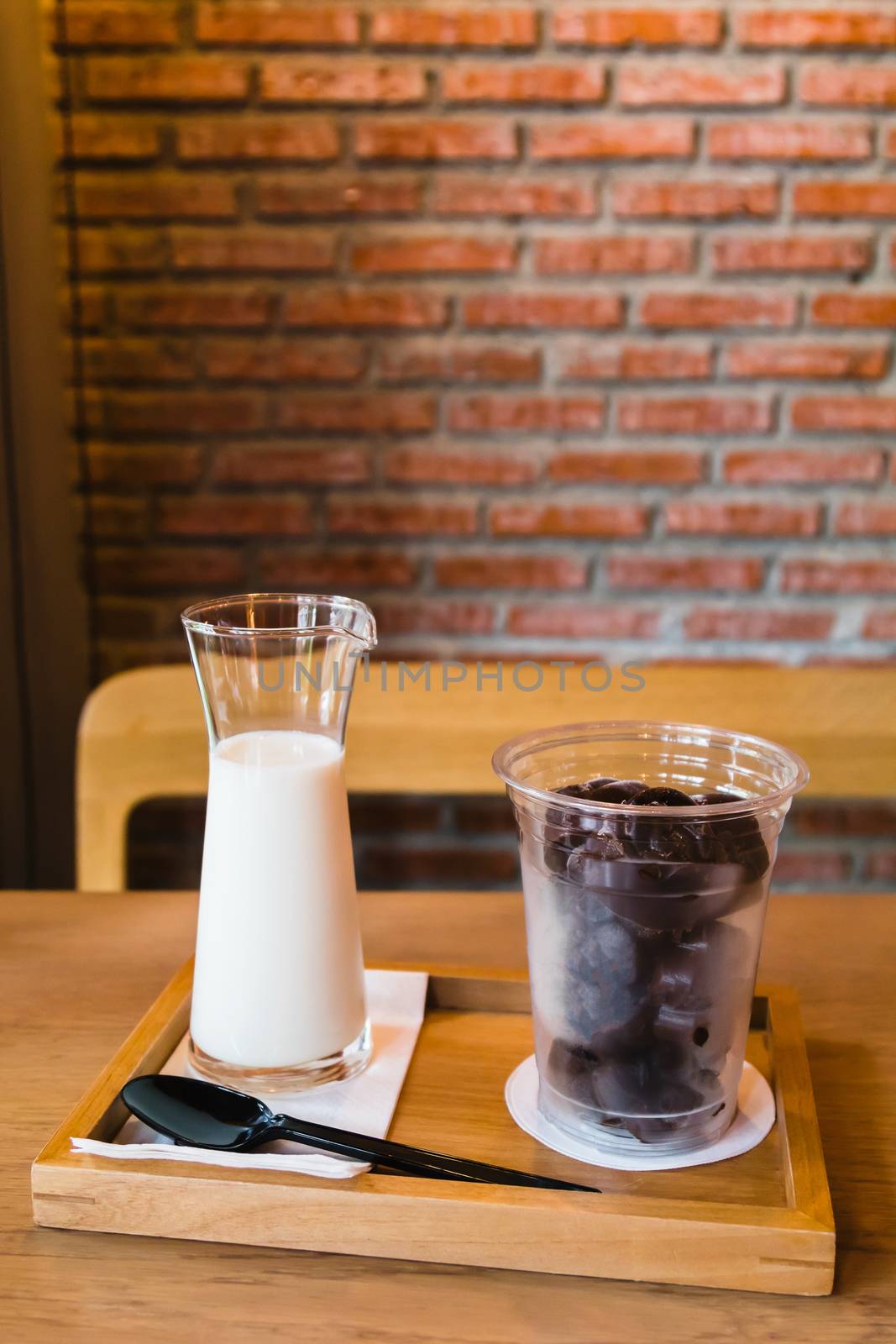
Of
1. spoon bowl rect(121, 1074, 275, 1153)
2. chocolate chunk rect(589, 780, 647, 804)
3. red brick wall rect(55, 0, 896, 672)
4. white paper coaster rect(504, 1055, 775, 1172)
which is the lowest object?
white paper coaster rect(504, 1055, 775, 1172)

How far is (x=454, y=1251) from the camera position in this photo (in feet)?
1.69

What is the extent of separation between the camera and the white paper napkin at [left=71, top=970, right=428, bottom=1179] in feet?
1.78

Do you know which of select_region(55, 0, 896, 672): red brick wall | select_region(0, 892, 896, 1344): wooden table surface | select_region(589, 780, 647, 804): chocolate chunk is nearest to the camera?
select_region(0, 892, 896, 1344): wooden table surface

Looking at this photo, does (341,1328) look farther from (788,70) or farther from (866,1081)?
(788,70)

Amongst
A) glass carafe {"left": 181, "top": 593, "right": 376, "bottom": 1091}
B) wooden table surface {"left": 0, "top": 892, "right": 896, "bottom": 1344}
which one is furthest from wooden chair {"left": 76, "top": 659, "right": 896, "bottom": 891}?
glass carafe {"left": 181, "top": 593, "right": 376, "bottom": 1091}

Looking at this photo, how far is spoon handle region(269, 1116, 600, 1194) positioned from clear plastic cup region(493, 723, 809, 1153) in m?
0.05

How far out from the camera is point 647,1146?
0.58 metres

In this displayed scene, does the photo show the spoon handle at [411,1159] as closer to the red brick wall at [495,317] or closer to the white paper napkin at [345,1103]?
the white paper napkin at [345,1103]

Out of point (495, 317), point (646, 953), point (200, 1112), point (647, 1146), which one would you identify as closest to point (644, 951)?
point (646, 953)

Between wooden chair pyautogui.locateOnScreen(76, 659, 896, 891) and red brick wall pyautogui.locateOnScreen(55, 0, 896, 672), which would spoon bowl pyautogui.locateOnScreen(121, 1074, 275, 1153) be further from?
red brick wall pyautogui.locateOnScreen(55, 0, 896, 672)

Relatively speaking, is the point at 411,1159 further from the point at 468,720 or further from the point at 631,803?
the point at 468,720

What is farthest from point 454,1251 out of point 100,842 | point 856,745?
point 856,745

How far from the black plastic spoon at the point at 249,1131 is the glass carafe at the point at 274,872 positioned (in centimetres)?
3

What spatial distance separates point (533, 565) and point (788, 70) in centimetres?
73
